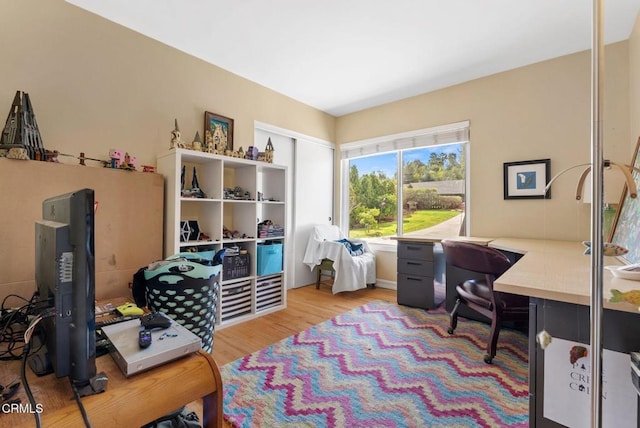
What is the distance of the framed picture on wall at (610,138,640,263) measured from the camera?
1.38 meters

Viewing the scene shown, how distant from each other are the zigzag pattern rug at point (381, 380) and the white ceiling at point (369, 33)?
2.47 m

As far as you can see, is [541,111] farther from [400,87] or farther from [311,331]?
[311,331]

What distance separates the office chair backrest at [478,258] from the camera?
1.71m

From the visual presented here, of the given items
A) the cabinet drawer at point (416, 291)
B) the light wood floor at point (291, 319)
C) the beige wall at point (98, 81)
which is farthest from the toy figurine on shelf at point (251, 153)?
the cabinet drawer at point (416, 291)

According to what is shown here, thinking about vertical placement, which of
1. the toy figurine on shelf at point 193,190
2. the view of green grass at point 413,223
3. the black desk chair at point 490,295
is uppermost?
the toy figurine on shelf at point 193,190

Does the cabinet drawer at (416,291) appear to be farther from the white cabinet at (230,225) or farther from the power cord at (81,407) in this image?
the power cord at (81,407)

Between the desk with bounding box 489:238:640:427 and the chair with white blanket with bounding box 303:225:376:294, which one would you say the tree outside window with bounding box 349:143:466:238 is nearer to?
the chair with white blanket with bounding box 303:225:376:294

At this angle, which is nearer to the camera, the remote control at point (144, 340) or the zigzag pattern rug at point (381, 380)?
the remote control at point (144, 340)

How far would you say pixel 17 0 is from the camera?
1769 millimetres

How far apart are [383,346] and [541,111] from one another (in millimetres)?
2649

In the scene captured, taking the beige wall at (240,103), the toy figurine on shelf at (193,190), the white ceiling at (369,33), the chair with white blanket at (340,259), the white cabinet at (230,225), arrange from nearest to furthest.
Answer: the beige wall at (240,103) < the white ceiling at (369,33) < the white cabinet at (230,225) < the toy figurine on shelf at (193,190) < the chair with white blanket at (340,259)

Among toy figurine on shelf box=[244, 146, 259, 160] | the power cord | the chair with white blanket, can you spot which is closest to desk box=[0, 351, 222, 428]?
A: the power cord

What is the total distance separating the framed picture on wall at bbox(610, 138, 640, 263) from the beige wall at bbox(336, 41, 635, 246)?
2.24ft

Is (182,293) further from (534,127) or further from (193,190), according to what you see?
(534,127)
